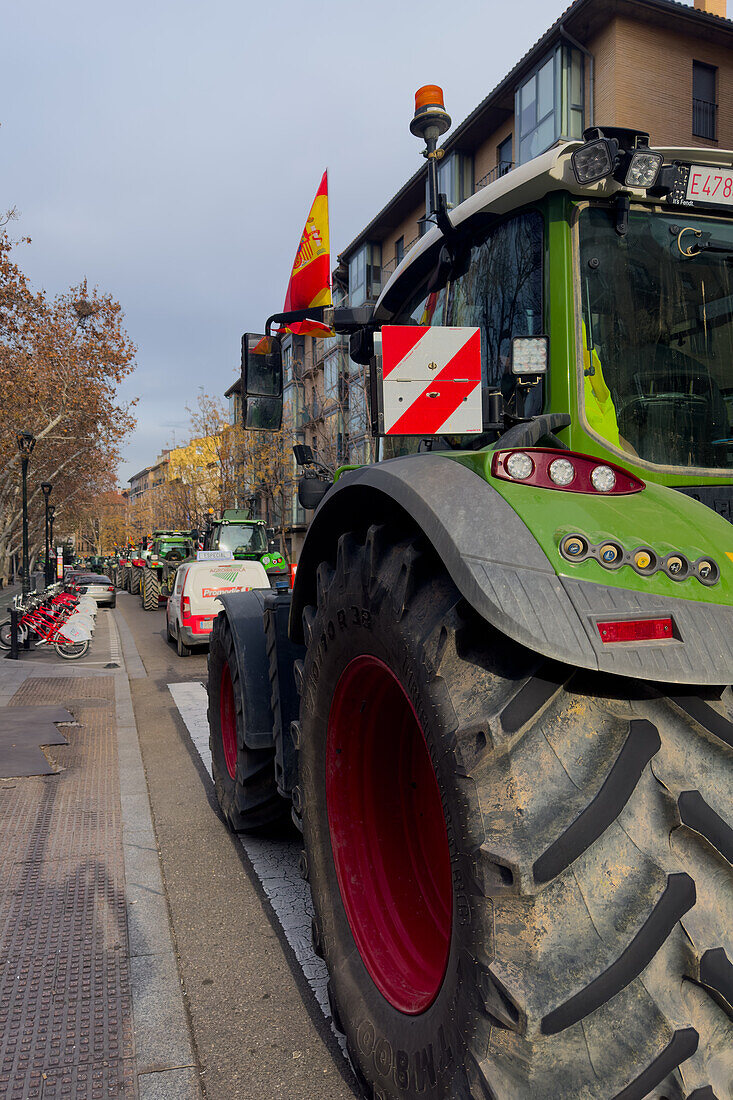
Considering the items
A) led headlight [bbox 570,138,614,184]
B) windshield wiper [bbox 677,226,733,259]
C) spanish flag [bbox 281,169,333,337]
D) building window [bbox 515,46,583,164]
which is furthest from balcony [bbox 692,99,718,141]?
led headlight [bbox 570,138,614,184]

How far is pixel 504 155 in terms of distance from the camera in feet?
88.1

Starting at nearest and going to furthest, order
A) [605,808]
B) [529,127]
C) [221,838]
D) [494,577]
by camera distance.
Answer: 1. [605,808]
2. [494,577]
3. [221,838]
4. [529,127]

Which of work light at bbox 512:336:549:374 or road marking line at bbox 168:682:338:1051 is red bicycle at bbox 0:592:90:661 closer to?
road marking line at bbox 168:682:338:1051

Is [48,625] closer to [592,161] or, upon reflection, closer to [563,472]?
[592,161]

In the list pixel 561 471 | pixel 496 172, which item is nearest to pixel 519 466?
pixel 561 471

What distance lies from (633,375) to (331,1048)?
2297 mm

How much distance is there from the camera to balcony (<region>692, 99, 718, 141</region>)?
2316 centimetres

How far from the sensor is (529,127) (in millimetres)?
23719

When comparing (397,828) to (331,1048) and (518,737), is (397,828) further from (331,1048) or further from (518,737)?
(518,737)

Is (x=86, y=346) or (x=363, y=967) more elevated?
(x=86, y=346)

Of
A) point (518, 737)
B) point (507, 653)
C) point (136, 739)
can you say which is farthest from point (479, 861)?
point (136, 739)

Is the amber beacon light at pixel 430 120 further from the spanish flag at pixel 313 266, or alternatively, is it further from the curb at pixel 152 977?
the curb at pixel 152 977

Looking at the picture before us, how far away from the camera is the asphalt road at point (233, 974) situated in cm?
240

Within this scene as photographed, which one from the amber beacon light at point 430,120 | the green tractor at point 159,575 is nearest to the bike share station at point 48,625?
the green tractor at point 159,575
